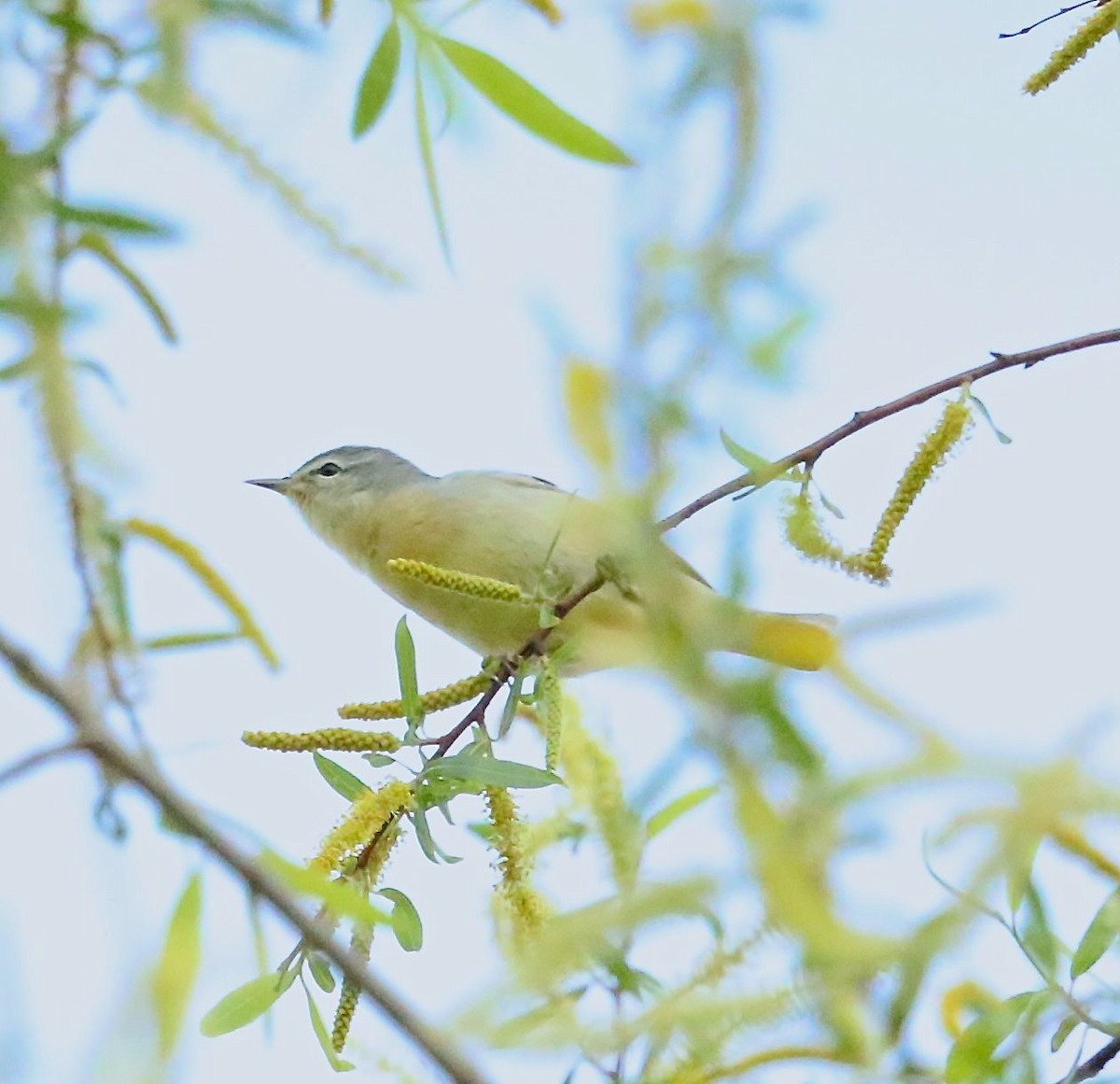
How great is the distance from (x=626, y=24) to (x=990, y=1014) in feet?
4.13

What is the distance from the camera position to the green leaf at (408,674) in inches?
96.4

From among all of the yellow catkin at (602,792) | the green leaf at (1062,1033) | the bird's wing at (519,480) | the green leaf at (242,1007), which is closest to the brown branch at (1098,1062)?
the green leaf at (1062,1033)

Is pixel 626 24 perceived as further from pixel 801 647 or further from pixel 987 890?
pixel 987 890

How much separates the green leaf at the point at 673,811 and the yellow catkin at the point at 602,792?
0.18 metres

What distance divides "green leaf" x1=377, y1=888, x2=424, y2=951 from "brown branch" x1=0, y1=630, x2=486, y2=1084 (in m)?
1.38

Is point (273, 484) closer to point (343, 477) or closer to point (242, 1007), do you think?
point (343, 477)

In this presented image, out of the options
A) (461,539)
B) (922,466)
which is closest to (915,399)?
(922,466)

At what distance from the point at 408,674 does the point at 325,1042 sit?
0.66 metres

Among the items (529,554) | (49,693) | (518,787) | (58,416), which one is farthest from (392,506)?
(49,693)

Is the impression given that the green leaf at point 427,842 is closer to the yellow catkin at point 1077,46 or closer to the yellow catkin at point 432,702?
the yellow catkin at point 432,702

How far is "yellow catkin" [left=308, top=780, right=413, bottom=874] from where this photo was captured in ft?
6.39

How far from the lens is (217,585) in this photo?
2076 mm

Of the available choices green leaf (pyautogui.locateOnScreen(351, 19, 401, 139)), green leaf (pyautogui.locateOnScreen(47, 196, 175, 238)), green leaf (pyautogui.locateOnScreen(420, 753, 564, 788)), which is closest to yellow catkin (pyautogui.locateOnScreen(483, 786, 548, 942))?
green leaf (pyautogui.locateOnScreen(420, 753, 564, 788))

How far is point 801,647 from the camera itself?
88 cm
